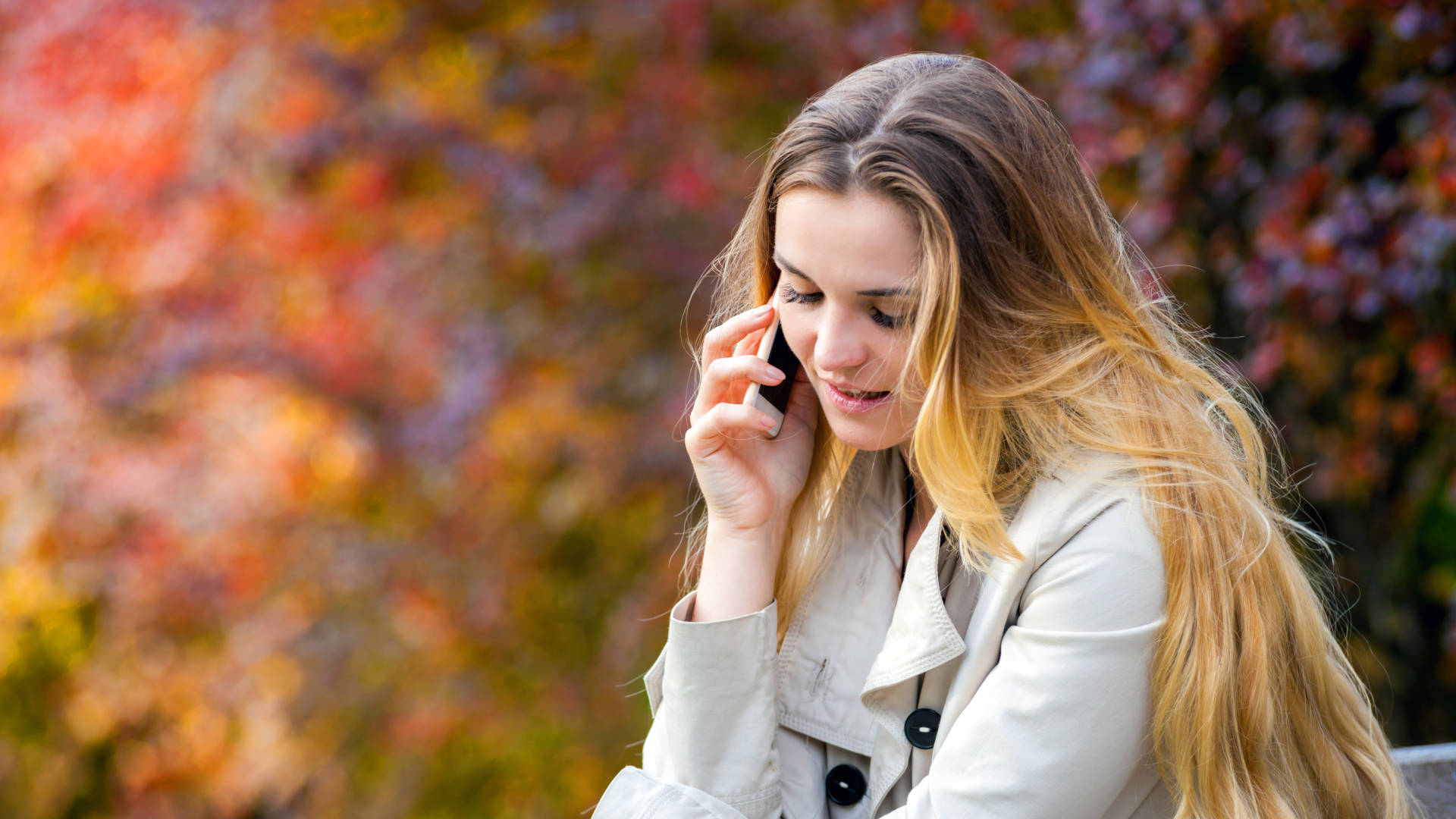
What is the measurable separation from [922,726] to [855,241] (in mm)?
645

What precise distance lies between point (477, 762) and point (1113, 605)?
10.6 feet

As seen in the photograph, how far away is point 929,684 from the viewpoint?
5.31 feet

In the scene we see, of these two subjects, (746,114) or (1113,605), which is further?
(746,114)

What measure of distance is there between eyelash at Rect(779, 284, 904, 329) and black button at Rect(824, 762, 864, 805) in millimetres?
656

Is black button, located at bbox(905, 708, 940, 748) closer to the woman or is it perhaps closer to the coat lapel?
the woman

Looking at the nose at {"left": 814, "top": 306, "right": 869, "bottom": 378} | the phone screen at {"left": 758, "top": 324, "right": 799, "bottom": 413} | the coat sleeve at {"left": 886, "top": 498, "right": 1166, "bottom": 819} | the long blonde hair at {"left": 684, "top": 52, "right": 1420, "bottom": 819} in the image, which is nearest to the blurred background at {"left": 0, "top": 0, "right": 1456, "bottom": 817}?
the phone screen at {"left": 758, "top": 324, "right": 799, "bottom": 413}

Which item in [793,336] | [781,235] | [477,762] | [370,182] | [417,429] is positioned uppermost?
[781,235]

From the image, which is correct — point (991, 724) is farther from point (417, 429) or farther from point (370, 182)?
point (370, 182)

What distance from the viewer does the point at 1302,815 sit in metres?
1.50

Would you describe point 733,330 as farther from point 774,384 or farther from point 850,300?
point 850,300

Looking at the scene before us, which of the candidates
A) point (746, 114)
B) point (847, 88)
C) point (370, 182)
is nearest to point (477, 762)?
point (370, 182)

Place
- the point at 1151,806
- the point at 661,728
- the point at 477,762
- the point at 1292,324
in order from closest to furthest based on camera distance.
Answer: the point at 1151,806 < the point at 661,728 < the point at 1292,324 < the point at 477,762

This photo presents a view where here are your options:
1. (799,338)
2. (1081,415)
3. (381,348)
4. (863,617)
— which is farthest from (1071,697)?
(381,348)

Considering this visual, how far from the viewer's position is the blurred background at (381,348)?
3.78 metres
